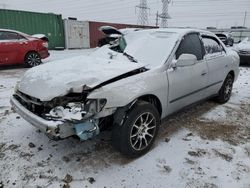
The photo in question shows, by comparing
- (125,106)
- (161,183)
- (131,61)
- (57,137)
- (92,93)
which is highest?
(131,61)

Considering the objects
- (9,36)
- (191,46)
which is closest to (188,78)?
(191,46)

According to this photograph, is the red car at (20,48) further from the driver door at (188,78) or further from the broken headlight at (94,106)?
the broken headlight at (94,106)

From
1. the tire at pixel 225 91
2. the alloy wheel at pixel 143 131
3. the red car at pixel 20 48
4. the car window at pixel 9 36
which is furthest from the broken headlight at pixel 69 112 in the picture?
the car window at pixel 9 36

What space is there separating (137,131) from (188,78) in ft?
4.15

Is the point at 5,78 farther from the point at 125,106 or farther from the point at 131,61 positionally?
the point at 125,106

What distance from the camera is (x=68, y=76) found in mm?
2758

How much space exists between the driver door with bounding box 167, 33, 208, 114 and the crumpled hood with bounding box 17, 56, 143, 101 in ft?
2.13

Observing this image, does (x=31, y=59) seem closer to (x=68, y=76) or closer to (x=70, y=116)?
(x=68, y=76)

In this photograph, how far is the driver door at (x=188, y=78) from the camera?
334cm

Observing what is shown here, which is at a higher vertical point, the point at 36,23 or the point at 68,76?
the point at 36,23

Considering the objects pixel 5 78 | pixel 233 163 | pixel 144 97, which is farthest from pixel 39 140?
pixel 5 78

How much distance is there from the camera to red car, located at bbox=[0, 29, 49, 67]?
324 inches

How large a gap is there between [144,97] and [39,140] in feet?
5.33

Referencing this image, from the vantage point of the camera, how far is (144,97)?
119 inches
